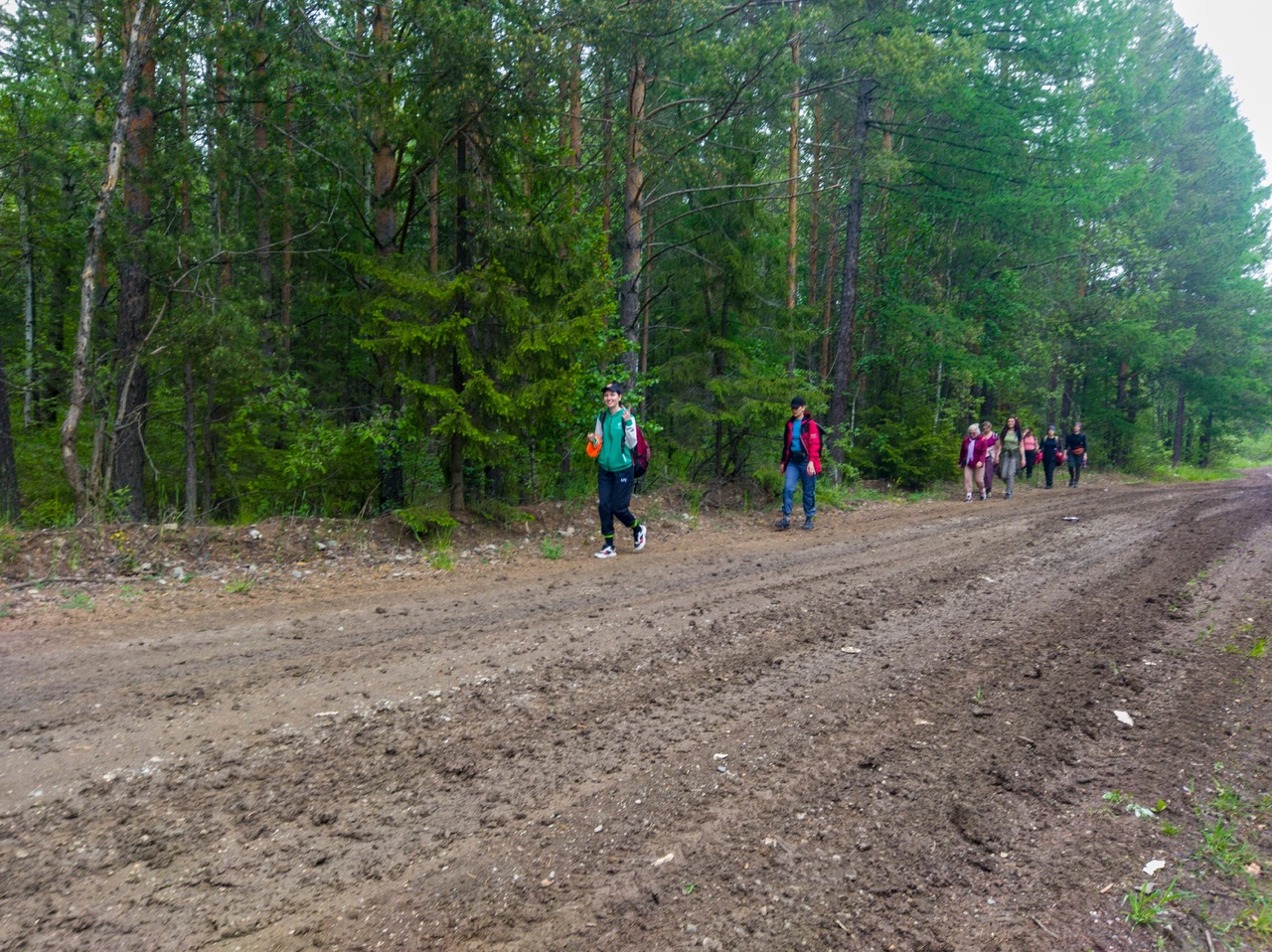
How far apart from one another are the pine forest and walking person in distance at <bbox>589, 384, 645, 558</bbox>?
2.60 feet

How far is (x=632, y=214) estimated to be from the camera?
13773 mm

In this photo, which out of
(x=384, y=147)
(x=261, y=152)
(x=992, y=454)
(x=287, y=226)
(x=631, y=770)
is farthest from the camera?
(x=992, y=454)

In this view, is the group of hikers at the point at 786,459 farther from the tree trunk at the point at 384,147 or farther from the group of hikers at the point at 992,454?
the tree trunk at the point at 384,147

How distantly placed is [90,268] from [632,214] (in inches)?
325

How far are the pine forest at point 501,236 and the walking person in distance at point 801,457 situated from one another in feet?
5.71

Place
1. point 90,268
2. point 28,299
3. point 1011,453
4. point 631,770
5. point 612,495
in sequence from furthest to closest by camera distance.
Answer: point 28,299, point 1011,453, point 612,495, point 90,268, point 631,770

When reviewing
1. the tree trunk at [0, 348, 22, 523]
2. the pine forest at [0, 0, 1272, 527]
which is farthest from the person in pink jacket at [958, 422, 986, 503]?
the tree trunk at [0, 348, 22, 523]

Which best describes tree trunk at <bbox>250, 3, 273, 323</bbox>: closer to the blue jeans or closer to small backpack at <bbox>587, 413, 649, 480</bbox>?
small backpack at <bbox>587, 413, 649, 480</bbox>

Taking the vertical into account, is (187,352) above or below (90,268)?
below

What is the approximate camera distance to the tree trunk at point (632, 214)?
43.5ft

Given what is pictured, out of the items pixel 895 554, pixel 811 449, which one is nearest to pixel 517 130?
pixel 811 449

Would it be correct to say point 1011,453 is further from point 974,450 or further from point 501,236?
point 501,236

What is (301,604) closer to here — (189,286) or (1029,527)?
(189,286)

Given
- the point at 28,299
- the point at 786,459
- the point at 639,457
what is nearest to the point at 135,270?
the point at 639,457
